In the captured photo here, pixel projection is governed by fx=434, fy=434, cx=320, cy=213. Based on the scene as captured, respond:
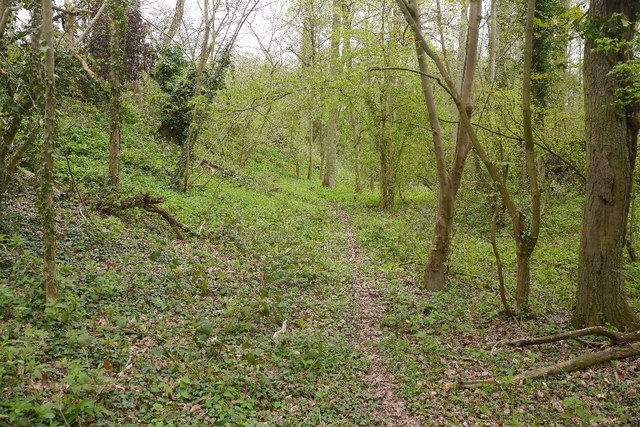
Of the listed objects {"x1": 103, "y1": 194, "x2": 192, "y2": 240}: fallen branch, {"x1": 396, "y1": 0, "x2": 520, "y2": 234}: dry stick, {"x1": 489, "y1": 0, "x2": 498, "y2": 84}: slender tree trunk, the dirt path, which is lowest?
the dirt path

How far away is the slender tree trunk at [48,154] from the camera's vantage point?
16.4ft

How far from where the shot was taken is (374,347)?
6.40m

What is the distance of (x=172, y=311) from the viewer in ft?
20.4

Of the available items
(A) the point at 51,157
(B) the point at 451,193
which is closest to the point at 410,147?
(B) the point at 451,193

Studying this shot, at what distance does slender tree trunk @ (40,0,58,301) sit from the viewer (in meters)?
4.99

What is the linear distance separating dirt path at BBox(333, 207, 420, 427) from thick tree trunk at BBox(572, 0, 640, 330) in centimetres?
308

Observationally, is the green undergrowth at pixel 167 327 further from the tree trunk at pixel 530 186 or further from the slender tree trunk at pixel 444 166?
the tree trunk at pixel 530 186

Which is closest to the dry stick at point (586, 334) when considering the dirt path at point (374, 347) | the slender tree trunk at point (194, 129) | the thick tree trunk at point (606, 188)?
the thick tree trunk at point (606, 188)

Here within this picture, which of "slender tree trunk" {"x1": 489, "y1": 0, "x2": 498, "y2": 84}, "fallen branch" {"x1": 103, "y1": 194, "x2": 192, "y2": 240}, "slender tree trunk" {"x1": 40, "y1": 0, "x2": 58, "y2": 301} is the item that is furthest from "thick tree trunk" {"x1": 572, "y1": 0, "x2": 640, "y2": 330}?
"slender tree trunk" {"x1": 489, "y1": 0, "x2": 498, "y2": 84}

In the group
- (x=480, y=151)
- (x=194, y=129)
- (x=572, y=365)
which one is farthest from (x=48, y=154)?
(x=194, y=129)

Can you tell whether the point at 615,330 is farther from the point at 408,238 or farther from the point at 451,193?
the point at 408,238

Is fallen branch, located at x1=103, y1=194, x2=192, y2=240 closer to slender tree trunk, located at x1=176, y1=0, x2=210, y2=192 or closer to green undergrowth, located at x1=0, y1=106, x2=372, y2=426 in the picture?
green undergrowth, located at x1=0, y1=106, x2=372, y2=426

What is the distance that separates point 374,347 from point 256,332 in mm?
1746

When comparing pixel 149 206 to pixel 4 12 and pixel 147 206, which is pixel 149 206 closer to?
pixel 147 206
